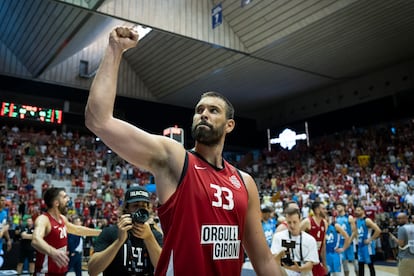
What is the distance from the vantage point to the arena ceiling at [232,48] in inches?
524

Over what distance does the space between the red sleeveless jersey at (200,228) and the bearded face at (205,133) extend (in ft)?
0.47

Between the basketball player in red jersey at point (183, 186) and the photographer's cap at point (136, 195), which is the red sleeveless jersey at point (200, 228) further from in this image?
the photographer's cap at point (136, 195)

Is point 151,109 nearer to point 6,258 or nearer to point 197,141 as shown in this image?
A: point 6,258

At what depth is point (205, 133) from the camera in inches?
84.7

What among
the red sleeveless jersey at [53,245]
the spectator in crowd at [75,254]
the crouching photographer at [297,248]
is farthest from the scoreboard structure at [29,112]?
the crouching photographer at [297,248]

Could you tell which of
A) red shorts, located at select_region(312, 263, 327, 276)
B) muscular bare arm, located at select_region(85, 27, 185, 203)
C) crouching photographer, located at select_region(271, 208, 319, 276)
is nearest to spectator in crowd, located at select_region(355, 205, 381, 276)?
red shorts, located at select_region(312, 263, 327, 276)

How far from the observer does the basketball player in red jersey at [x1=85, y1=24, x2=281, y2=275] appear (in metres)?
1.76

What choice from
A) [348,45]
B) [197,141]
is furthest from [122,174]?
[197,141]

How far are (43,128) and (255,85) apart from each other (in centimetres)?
1197

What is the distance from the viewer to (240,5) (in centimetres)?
1437

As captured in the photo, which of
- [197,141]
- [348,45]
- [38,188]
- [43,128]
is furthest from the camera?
[43,128]

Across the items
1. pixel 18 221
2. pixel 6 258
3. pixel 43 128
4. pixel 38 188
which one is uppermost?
pixel 43 128

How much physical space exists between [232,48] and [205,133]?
13919mm

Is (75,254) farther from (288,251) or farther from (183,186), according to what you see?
(183,186)
